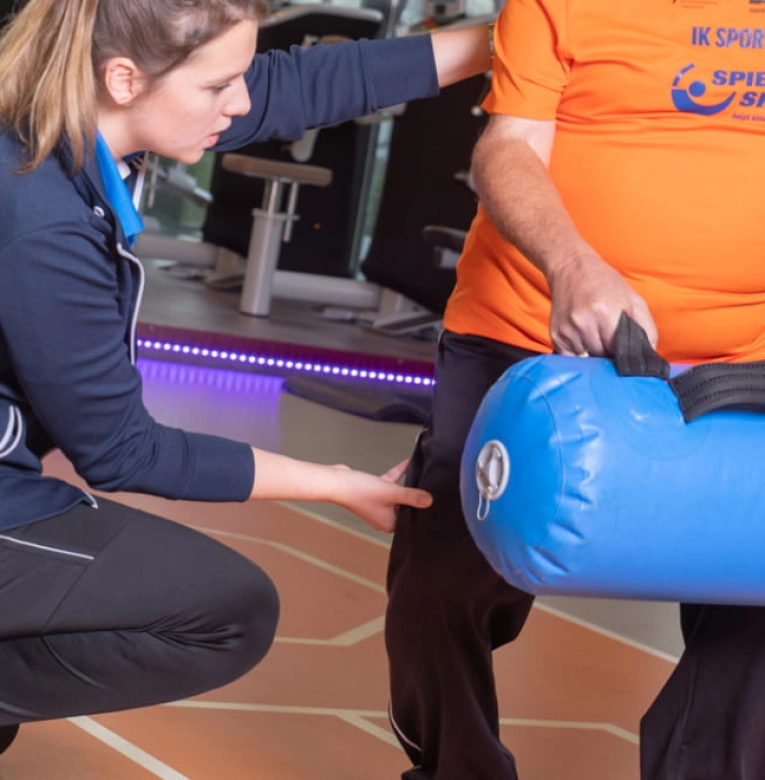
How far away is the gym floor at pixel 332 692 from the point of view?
79.8 inches

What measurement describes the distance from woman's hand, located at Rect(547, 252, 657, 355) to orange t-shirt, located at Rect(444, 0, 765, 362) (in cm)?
26

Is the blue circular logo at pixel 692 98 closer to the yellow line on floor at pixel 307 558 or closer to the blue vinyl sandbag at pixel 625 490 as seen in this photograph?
the blue vinyl sandbag at pixel 625 490

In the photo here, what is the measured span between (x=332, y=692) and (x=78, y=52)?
50.3 inches

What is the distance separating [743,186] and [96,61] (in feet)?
Answer: 2.76

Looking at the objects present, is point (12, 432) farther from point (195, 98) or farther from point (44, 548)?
point (195, 98)

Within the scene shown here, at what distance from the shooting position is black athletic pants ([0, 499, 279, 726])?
1.54m

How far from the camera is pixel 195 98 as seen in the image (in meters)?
1.52

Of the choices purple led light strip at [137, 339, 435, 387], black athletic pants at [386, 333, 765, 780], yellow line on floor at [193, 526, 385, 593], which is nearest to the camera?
black athletic pants at [386, 333, 765, 780]

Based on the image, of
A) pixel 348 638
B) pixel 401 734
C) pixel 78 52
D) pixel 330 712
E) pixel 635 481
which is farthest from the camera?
pixel 348 638

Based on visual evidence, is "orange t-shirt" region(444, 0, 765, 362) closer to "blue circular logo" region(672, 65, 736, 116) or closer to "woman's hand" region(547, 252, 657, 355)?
"blue circular logo" region(672, 65, 736, 116)

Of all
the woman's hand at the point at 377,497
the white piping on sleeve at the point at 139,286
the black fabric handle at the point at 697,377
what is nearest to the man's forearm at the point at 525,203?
the black fabric handle at the point at 697,377

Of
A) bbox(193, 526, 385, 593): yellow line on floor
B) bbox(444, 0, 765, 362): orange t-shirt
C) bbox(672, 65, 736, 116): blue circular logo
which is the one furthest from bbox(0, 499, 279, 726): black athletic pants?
bbox(193, 526, 385, 593): yellow line on floor

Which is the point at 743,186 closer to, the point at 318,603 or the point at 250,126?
the point at 250,126

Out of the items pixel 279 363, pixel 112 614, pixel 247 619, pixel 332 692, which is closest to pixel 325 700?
pixel 332 692
